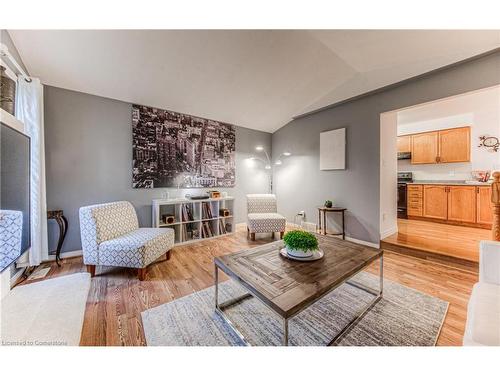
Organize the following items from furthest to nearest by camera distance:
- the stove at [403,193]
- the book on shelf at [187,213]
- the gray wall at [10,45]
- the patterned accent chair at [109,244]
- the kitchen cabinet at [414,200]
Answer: the stove at [403,193], the kitchen cabinet at [414,200], the book on shelf at [187,213], the patterned accent chair at [109,244], the gray wall at [10,45]

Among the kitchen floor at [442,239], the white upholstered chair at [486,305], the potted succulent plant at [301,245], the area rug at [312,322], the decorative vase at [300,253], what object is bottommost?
the area rug at [312,322]

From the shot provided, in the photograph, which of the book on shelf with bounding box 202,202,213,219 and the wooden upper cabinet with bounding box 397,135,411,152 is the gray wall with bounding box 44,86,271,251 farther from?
the wooden upper cabinet with bounding box 397,135,411,152

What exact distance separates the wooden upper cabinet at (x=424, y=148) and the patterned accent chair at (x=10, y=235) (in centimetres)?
672

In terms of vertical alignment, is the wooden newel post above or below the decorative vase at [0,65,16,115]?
below

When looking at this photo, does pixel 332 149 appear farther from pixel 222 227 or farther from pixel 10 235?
pixel 10 235

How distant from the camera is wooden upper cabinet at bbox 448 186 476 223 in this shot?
12.4ft

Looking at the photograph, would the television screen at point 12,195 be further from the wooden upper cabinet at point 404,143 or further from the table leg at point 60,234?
the wooden upper cabinet at point 404,143

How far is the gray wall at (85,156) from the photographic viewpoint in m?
2.54

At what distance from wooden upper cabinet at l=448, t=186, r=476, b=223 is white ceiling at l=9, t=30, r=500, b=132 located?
2944mm

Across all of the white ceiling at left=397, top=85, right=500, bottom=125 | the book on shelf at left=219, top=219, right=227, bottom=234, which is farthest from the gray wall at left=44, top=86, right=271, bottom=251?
the white ceiling at left=397, top=85, right=500, bottom=125

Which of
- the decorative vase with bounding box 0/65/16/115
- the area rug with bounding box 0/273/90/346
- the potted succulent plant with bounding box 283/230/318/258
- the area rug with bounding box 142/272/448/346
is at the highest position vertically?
the decorative vase with bounding box 0/65/16/115

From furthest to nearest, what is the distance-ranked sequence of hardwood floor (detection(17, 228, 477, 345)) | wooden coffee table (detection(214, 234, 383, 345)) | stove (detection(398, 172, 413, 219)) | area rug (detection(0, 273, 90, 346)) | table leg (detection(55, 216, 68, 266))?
stove (detection(398, 172, 413, 219)) → table leg (detection(55, 216, 68, 266)) → hardwood floor (detection(17, 228, 477, 345)) → area rug (detection(0, 273, 90, 346)) → wooden coffee table (detection(214, 234, 383, 345))

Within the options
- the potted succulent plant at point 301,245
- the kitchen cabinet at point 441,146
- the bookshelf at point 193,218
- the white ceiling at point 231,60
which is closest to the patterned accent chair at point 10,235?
the bookshelf at point 193,218

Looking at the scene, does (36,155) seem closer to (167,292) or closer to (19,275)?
(19,275)
